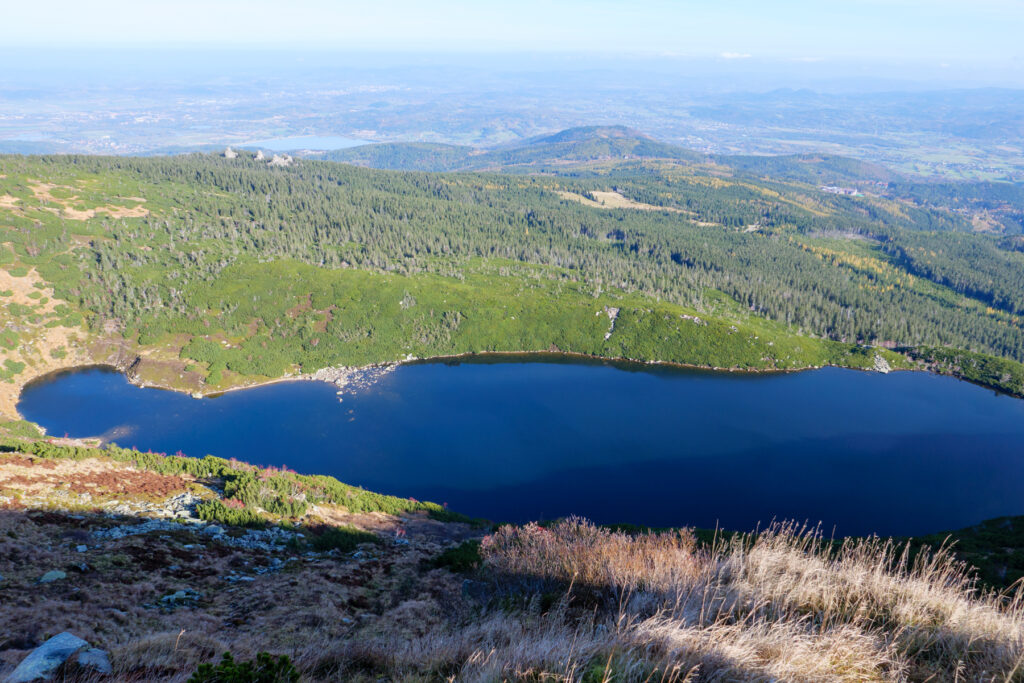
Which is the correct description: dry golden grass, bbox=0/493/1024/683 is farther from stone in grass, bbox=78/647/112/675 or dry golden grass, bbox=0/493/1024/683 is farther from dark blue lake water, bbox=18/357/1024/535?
dark blue lake water, bbox=18/357/1024/535

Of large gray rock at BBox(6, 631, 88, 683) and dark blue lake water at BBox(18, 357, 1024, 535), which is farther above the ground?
large gray rock at BBox(6, 631, 88, 683)

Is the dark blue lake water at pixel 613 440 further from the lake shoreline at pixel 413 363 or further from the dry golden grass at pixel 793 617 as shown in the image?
the dry golden grass at pixel 793 617

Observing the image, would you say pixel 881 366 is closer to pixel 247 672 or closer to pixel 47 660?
pixel 247 672

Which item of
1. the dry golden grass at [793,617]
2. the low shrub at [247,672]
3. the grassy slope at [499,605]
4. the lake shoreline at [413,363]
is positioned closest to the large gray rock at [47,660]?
the grassy slope at [499,605]

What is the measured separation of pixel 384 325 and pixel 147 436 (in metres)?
45.3

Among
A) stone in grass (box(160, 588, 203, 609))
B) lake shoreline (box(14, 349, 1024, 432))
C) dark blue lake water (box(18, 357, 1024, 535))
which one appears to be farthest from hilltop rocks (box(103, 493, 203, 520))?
lake shoreline (box(14, 349, 1024, 432))

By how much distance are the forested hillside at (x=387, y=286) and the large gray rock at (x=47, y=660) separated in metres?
→ 81.0

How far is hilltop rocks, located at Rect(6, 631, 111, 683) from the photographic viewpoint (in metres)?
9.05

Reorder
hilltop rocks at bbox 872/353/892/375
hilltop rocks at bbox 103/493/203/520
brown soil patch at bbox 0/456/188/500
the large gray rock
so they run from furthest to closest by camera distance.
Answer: hilltop rocks at bbox 872/353/892/375
hilltop rocks at bbox 103/493/203/520
brown soil patch at bbox 0/456/188/500
the large gray rock

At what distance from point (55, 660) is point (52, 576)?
49.2ft

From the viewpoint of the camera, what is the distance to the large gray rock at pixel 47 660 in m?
9.00

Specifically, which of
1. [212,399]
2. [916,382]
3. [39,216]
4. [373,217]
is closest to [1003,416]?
[916,382]

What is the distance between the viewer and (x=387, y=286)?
4464 inches

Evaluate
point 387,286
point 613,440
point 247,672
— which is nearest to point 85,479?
point 247,672
